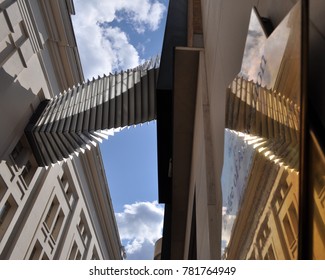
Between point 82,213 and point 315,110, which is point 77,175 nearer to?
point 82,213

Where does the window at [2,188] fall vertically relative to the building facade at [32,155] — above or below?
below

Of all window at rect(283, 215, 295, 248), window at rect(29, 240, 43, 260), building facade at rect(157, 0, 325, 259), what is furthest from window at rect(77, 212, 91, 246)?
window at rect(283, 215, 295, 248)

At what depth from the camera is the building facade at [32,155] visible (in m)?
10.6

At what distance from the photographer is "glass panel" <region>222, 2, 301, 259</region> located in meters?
1.30

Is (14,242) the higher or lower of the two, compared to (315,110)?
higher

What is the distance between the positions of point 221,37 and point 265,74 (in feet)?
9.71

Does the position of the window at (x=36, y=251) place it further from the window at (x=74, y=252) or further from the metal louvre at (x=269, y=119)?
the metal louvre at (x=269, y=119)

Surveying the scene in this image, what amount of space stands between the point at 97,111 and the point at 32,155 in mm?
4591

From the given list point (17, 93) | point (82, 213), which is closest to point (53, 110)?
point (17, 93)

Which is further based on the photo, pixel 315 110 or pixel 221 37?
pixel 221 37

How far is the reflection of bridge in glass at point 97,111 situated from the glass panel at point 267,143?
23.7 ft

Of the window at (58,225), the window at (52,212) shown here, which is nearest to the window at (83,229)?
the window at (58,225)

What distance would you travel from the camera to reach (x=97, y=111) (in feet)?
32.1
